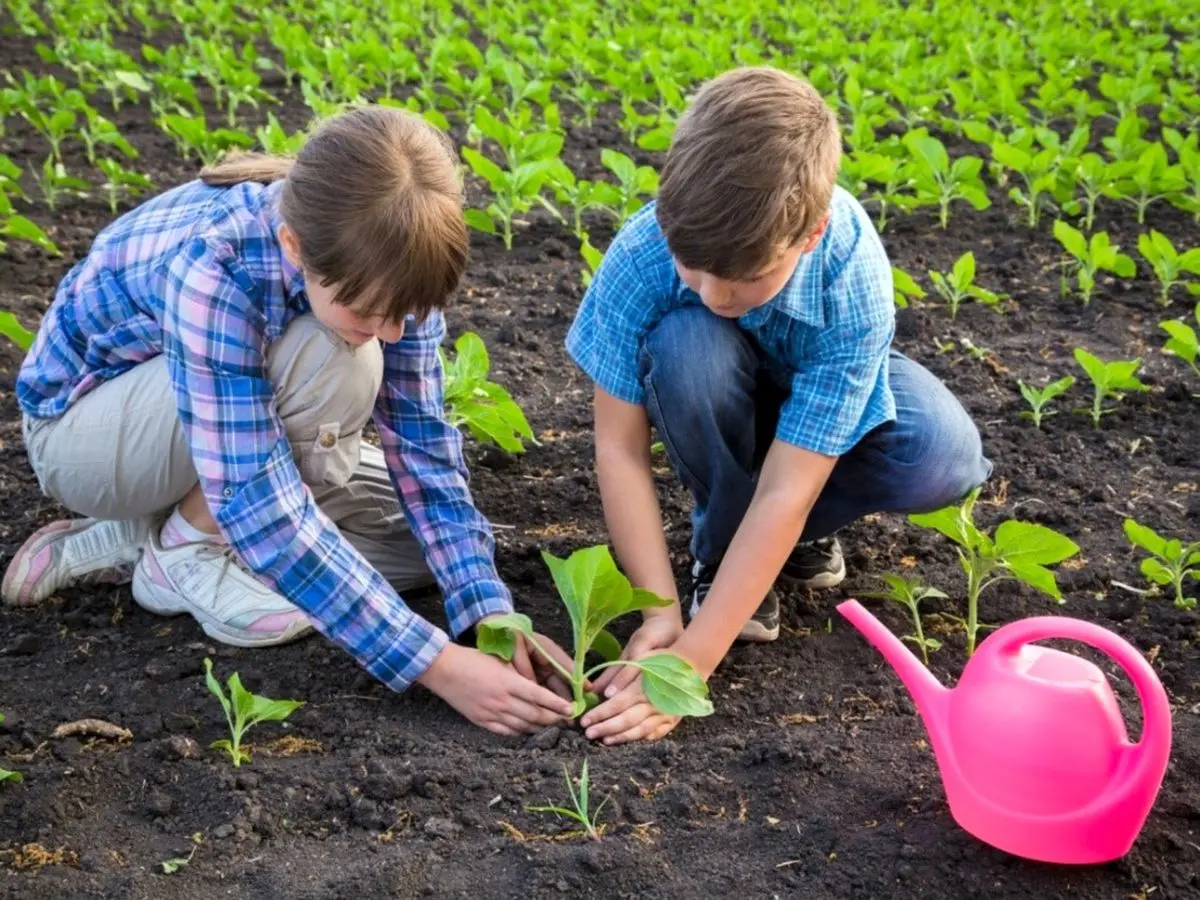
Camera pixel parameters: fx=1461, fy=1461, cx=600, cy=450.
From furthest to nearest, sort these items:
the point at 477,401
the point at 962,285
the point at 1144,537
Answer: the point at 962,285 < the point at 477,401 < the point at 1144,537

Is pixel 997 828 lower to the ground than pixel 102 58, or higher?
higher

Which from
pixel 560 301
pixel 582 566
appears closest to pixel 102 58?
pixel 560 301

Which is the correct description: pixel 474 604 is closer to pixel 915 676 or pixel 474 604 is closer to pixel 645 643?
pixel 645 643

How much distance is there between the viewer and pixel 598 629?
7.67 feet

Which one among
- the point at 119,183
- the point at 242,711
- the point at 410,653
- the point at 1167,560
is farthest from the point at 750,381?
the point at 119,183

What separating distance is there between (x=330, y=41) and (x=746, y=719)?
233 inches

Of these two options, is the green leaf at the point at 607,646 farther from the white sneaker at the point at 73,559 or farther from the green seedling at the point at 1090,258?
the green seedling at the point at 1090,258

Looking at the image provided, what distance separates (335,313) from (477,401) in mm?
952

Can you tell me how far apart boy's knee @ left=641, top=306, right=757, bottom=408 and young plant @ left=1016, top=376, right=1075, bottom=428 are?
118 centimetres

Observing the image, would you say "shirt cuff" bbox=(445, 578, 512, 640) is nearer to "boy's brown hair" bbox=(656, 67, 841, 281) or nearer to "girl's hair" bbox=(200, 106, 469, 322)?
"girl's hair" bbox=(200, 106, 469, 322)

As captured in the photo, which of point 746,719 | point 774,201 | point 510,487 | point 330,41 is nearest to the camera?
point 774,201

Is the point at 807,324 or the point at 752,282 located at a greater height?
the point at 752,282

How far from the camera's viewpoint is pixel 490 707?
236 centimetres

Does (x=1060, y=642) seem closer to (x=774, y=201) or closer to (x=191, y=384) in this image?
(x=774, y=201)
